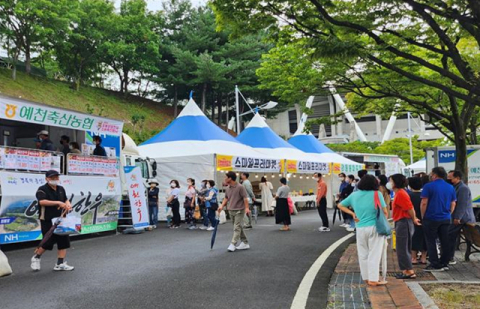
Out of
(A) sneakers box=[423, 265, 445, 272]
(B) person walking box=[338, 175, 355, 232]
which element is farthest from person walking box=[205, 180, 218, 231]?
(A) sneakers box=[423, 265, 445, 272]

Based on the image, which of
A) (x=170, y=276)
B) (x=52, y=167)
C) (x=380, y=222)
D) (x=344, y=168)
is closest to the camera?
(x=380, y=222)

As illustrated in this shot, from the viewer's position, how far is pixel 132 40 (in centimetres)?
3538

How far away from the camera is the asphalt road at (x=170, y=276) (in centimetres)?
491

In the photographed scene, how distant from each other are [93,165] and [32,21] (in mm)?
21796

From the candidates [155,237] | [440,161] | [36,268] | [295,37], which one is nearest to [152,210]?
[155,237]

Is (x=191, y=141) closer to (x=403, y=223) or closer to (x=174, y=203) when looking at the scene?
(x=174, y=203)

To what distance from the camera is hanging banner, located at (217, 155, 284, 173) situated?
16125 millimetres

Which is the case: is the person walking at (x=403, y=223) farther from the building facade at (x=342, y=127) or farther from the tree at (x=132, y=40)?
the building facade at (x=342, y=127)

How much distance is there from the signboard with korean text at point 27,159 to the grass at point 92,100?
1790cm

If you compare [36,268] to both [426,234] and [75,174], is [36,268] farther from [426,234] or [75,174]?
[426,234]

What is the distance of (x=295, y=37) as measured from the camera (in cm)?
804

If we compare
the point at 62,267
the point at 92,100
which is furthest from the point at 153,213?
the point at 92,100

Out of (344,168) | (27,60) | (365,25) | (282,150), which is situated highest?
(27,60)

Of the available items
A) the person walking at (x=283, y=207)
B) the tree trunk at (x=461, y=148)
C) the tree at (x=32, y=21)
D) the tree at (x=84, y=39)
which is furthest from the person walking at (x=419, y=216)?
the tree at (x=84, y=39)
